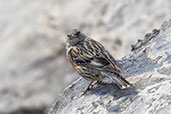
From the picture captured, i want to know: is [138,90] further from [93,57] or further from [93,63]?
[93,57]

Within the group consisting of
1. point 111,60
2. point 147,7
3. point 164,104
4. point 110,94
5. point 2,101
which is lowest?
point 164,104

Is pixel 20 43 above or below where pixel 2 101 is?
above

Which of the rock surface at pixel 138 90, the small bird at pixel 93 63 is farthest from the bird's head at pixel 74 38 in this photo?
the rock surface at pixel 138 90

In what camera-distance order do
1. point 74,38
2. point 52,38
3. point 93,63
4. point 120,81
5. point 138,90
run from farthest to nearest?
point 52,38 < point 74,38 < point 93,63 < point 120,81 < point 138,90

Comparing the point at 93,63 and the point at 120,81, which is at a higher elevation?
the point at 93,63

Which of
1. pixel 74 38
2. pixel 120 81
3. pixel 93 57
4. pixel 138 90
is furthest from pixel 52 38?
pixel 138 90

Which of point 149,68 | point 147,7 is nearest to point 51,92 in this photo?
point 147,7

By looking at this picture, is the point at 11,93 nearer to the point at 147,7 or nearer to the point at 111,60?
the point at 147,7
